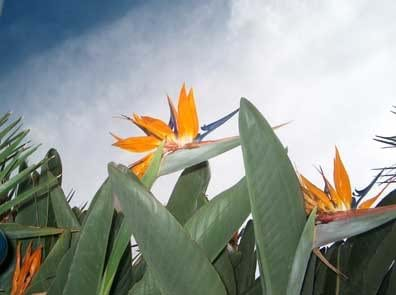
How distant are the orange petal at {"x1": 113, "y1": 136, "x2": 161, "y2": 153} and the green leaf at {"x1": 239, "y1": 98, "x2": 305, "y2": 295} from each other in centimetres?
11

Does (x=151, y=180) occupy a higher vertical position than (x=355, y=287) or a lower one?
higher

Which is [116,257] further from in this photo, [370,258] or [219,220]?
[370,258]

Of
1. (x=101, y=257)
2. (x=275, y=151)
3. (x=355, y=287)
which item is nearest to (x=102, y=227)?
(x=101, y=257)

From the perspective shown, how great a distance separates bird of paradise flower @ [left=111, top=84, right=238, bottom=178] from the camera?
0.38 meters

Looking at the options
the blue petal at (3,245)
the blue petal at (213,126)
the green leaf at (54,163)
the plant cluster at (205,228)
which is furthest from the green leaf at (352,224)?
the green leaf at (54,163)

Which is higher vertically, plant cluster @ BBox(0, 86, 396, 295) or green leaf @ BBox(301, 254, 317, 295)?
plant cluster @ BBox(0, 86, 396, 295)

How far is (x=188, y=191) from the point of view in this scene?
1.58 feet

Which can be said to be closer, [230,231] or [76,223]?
[230,231]

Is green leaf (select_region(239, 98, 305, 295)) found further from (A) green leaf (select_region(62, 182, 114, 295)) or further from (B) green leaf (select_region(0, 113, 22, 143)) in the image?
(B) green leaf (select_region(0, 113, 22, 143))

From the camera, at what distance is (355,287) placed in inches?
17.3

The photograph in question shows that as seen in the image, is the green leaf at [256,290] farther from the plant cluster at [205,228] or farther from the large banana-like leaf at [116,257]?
the large banana-like leaf at [116,257]

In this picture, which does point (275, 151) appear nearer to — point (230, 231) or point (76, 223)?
point (230, 231)

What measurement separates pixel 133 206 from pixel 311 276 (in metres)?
0.19

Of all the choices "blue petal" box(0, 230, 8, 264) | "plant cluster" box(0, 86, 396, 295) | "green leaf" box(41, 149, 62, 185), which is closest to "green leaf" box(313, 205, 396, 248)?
"plant cluster" box(0, 86, 396, 295)
